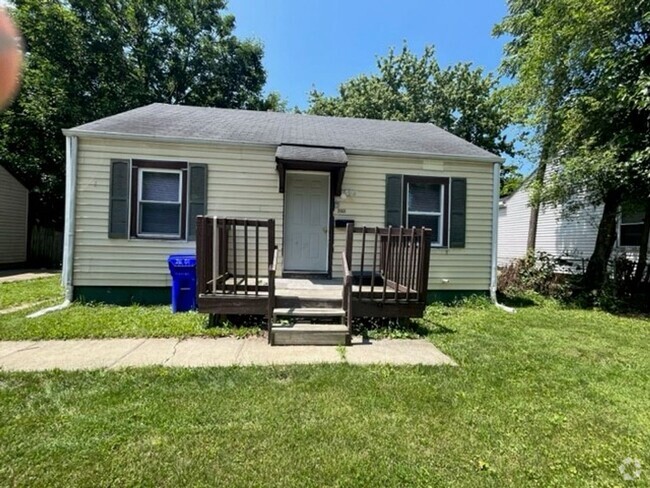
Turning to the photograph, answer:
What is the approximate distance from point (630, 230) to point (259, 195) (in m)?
10.6

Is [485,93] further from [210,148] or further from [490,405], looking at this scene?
[490,405]

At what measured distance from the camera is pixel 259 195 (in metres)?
6.89

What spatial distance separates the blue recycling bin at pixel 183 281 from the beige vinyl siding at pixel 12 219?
1098cm

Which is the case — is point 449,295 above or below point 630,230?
below

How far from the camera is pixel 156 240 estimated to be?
21.7ft

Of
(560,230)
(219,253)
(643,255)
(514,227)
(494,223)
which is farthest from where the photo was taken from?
(514,227)

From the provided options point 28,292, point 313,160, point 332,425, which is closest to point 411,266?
point 313,160

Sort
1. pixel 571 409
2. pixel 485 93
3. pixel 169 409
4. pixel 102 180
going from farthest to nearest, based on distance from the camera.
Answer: pixel 485 93
pixel 102 180
pixel 571 409
pixel 169 409

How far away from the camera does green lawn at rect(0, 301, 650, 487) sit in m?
2.06

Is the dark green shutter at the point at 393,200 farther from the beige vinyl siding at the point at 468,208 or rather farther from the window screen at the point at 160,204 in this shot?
the window screen at the point at 160,204

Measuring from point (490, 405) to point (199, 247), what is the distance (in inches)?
147

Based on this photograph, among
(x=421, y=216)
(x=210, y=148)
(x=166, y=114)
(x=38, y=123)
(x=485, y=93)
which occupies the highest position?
(x=485, y=93)

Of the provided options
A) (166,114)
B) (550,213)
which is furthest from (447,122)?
(166,114)

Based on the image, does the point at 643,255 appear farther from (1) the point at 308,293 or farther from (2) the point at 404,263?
(1) the point at 308,293
